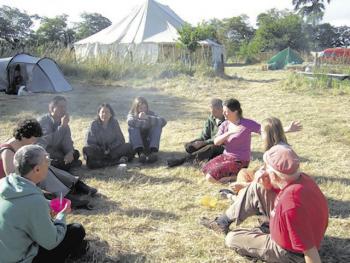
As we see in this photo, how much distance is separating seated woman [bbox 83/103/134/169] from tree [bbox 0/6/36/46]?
59875mm

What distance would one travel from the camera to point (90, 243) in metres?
3.61

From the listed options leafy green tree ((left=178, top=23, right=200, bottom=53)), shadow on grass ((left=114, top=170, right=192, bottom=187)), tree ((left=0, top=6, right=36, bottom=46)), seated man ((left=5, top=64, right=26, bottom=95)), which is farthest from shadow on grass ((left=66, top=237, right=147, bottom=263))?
tree ((left=0, top=6, right=36, bottom=46))

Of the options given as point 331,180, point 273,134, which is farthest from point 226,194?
point 331,180

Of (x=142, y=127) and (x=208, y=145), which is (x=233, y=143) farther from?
(x=142, y=127)

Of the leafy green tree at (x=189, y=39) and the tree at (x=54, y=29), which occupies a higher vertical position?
the tree at (x=54, y=29)

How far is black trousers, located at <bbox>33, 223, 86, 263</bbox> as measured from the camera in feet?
9.82

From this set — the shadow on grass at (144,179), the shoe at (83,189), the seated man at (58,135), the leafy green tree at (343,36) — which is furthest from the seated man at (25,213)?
the leafy green tree at (343,36)

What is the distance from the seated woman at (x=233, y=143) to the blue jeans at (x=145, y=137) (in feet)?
4.35

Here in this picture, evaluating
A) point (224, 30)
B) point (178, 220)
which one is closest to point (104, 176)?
point (178, 220)

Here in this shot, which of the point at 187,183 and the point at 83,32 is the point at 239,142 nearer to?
the point at 187,183

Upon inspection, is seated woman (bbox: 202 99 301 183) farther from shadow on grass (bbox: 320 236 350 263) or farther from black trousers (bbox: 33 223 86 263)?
black trousers (bbox: 33 223 86 263)

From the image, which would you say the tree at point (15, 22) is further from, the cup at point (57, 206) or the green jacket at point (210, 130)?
the cup at point (57, 206)

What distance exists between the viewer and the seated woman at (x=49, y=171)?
373cm

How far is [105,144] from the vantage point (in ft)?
20.1
